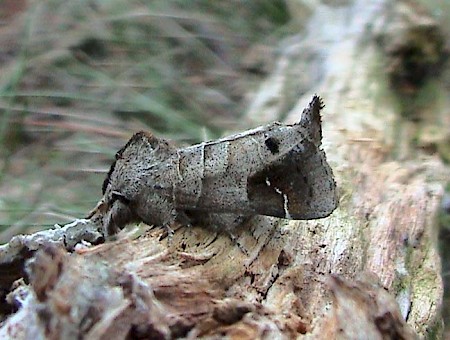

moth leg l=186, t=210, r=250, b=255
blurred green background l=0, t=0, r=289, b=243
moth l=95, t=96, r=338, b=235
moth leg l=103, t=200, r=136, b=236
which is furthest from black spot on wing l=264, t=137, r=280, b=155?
blurred green background l=0, t=0, r=289, b=243

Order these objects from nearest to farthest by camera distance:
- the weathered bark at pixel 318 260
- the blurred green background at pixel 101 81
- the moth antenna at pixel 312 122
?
1. the weathered bark at pixel 318 260
2. the moth antenna at pixel 312 122
3. the blurred green background at pixel 101 81

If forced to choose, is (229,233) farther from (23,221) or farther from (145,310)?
(23,221)

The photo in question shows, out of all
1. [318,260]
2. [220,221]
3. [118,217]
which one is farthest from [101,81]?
[318,260]

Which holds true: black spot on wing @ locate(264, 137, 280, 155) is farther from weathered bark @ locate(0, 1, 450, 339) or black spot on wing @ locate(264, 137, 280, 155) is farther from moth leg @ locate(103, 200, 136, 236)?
moth leg @ locate(103, 200, 136, 236)

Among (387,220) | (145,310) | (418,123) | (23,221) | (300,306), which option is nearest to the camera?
(145,310)

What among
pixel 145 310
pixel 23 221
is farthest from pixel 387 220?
pixel 23 221

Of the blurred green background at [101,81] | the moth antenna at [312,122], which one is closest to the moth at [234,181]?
the moth antenna at [312,122]

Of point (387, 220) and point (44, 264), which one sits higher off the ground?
point (387, 220)

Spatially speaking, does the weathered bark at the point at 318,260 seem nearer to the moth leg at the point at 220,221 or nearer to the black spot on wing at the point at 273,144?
the moth leg at the point at 220,221
